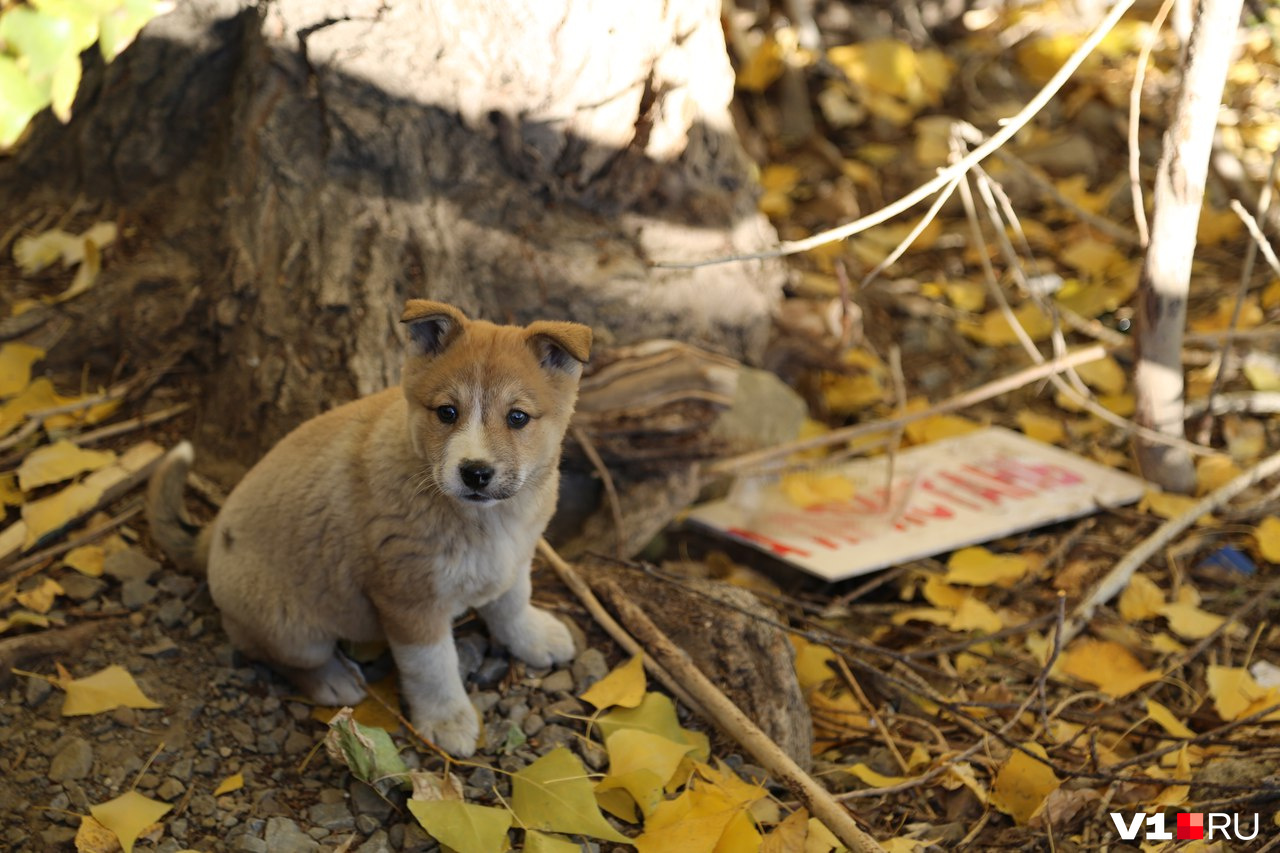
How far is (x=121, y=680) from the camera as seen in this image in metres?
3.35

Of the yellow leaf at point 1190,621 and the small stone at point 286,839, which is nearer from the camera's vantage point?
the small stone at point 286,839

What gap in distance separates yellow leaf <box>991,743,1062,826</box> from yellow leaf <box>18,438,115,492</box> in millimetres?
3381

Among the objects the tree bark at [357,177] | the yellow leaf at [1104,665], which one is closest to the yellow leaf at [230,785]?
the tree bark at [357,177]

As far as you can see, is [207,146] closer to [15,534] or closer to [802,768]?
[15,534]

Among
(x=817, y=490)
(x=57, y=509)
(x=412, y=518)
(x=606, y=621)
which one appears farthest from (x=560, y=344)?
(x=817, y=490)

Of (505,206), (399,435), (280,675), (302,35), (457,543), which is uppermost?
(302,35)

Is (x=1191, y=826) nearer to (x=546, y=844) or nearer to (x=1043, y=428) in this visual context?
(x=546, y=844)

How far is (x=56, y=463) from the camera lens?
400 cm

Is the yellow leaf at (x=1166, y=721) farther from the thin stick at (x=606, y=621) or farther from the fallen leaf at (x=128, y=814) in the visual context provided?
the fallen leaf at (x=128, y=814)

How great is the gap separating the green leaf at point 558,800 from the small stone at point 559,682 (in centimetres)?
38

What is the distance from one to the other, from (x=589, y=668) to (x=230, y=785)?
1.19m

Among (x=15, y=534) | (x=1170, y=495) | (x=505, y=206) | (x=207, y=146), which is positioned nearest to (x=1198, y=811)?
(x=1170, y=495)

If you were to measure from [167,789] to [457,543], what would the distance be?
1.07 m

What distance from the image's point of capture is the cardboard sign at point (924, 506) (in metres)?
4.61
